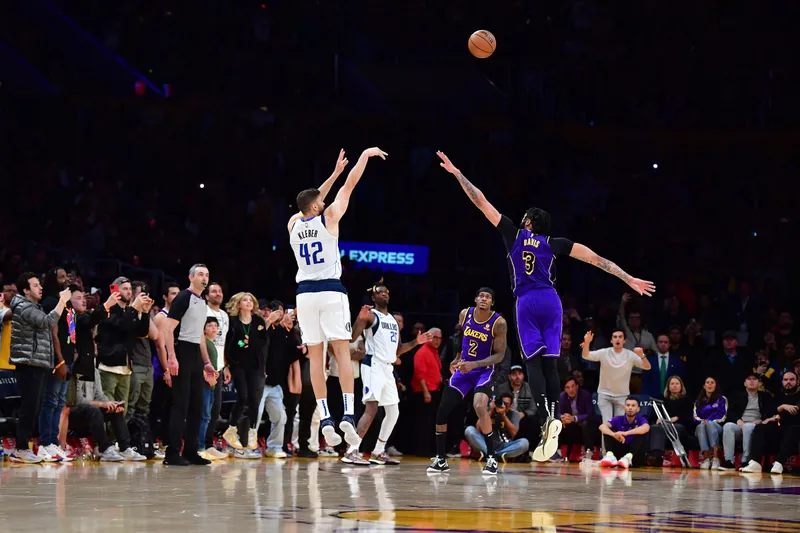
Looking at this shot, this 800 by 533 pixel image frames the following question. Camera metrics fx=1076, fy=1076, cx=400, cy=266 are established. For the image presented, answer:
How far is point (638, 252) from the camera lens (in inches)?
931

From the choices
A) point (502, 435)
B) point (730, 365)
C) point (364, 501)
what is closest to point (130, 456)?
point (502, 435)

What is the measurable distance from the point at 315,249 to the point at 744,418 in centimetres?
894

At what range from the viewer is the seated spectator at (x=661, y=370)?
715 inches

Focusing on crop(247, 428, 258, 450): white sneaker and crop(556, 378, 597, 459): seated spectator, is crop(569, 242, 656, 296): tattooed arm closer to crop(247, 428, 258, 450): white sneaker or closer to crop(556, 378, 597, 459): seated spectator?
crop(247, 428, 258, 450): white sneaker

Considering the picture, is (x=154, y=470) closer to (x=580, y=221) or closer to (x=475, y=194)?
(x=475, y=194)

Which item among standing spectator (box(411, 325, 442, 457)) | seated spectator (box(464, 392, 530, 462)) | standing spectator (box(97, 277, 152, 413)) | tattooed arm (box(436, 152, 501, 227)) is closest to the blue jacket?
seated spectator (box(464, 392, 530, 462))

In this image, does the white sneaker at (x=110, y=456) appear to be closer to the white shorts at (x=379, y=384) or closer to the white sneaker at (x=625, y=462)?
the white shorts at (x=379, y=384)

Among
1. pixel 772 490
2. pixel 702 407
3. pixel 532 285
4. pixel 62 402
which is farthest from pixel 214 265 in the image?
pixel 772 490

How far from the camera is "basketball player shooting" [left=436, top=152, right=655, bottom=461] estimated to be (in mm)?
10836

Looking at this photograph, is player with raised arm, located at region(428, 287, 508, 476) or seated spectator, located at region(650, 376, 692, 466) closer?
player with raised arm, located at region(428, 287, 508, 476)

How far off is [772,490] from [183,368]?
682 cm

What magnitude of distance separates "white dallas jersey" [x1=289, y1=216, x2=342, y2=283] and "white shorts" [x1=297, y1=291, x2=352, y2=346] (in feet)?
0.68

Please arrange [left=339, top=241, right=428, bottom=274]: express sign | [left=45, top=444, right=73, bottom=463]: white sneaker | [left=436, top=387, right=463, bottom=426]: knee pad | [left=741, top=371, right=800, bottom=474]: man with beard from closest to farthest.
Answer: [left=436, top=387, right=463, bottom=426]: knee pad < [left=45, top=444, right=73, bottom=463]: white sneaker < [left=741, top=371, right=800, bottom=474]: man with beard < [left=339, top=241, right=428, bottom=274]: express sign

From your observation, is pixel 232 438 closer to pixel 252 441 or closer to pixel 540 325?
pixel 252 441
